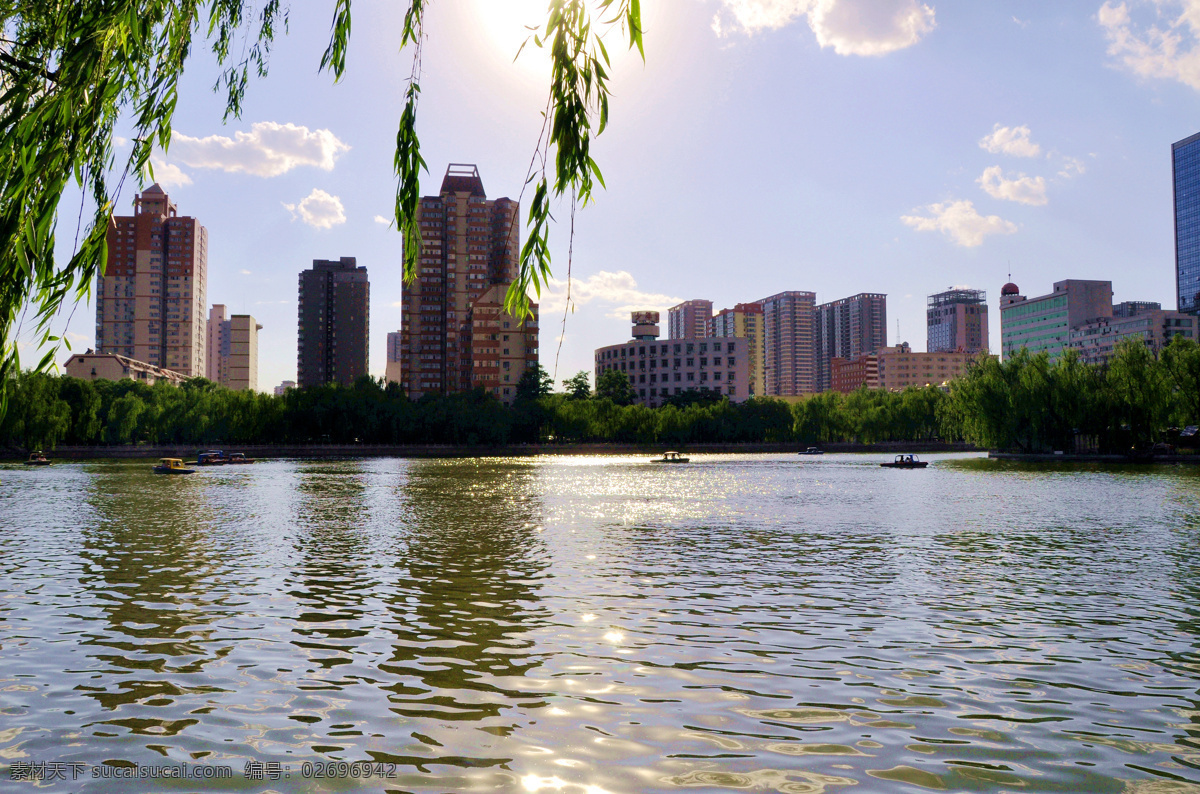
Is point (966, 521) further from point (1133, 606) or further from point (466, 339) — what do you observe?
point (466, 339)

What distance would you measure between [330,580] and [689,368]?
16541 cm

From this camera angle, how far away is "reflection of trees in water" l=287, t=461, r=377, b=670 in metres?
12.4

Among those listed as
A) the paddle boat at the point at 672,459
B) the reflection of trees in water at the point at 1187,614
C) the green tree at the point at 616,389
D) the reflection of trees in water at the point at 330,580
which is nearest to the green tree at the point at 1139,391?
the paddle boat at the point at 672,459

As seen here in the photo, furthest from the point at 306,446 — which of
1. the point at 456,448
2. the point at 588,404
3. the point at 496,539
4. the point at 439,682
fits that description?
the point at 439,682

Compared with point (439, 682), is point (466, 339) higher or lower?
higher

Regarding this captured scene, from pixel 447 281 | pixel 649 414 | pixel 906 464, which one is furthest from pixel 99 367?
pixel 906 464

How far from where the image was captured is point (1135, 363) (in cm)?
7469

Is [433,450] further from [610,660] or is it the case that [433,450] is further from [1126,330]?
[1126,330]

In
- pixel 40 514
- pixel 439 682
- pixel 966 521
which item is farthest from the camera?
pixel 40 514

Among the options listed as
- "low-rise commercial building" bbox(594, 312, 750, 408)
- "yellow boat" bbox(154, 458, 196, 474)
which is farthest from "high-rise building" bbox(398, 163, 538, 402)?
"yellow boat" bbox(154, 458, 196, 474)

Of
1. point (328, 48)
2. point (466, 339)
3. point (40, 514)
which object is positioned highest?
point (466, 339)

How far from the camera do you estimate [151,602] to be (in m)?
15.5

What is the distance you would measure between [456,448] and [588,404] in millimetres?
24356

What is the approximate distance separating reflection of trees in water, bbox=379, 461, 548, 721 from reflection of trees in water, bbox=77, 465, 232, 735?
2.70 meters
